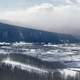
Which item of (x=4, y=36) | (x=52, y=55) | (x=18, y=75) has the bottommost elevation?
(x=18, y=75)

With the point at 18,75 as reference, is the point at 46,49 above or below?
above

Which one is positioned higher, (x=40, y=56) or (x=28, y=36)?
(x=28, y=36)

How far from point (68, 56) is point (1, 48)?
1.67 meters

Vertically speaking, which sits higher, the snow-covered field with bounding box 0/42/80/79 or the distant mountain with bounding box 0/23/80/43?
the distant mountain with bounding box 0/23/80/43

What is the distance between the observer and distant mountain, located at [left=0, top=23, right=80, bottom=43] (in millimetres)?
6879

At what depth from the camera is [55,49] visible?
23.2ft

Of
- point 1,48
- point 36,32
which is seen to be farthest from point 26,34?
point 1,48

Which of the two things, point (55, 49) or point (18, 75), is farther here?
point (55, 49)

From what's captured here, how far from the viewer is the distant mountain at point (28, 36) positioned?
271 inches

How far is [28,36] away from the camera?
6.95 m

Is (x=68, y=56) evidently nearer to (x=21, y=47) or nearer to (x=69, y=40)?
(x=69, y=40)

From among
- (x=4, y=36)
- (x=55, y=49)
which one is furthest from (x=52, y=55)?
(x=4, y=36)

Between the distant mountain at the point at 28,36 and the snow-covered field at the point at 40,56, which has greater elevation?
the distant mountain at the point at 28,36

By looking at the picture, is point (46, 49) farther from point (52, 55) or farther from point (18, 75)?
point (18, 75)
